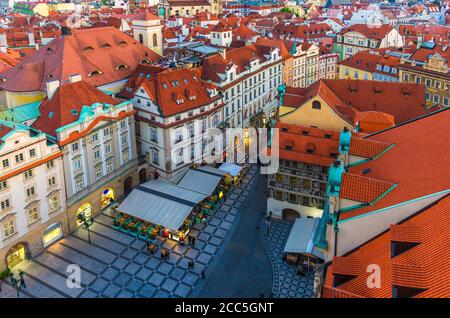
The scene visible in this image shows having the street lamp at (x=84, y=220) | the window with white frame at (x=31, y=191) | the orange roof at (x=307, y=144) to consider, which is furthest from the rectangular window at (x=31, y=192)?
the orange roof at (x=307, y=144)

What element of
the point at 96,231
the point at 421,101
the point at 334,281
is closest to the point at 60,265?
the point at 96,231

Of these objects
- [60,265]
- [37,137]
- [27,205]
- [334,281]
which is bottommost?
[60,265]

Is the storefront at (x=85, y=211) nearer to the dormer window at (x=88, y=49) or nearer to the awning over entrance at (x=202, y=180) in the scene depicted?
the awning over entrance at (x=202, y=180)

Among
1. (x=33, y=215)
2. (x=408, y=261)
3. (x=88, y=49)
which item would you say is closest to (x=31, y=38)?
(x=88, y=49)

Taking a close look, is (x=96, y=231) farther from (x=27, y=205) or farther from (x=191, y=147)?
(x=191, y=147)

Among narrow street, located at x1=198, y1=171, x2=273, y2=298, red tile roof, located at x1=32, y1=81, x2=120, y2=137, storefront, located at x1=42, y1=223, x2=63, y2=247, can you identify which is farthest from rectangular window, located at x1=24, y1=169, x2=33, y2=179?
narrow street, located at x1=198, y1=171, x2=273, y2=298
